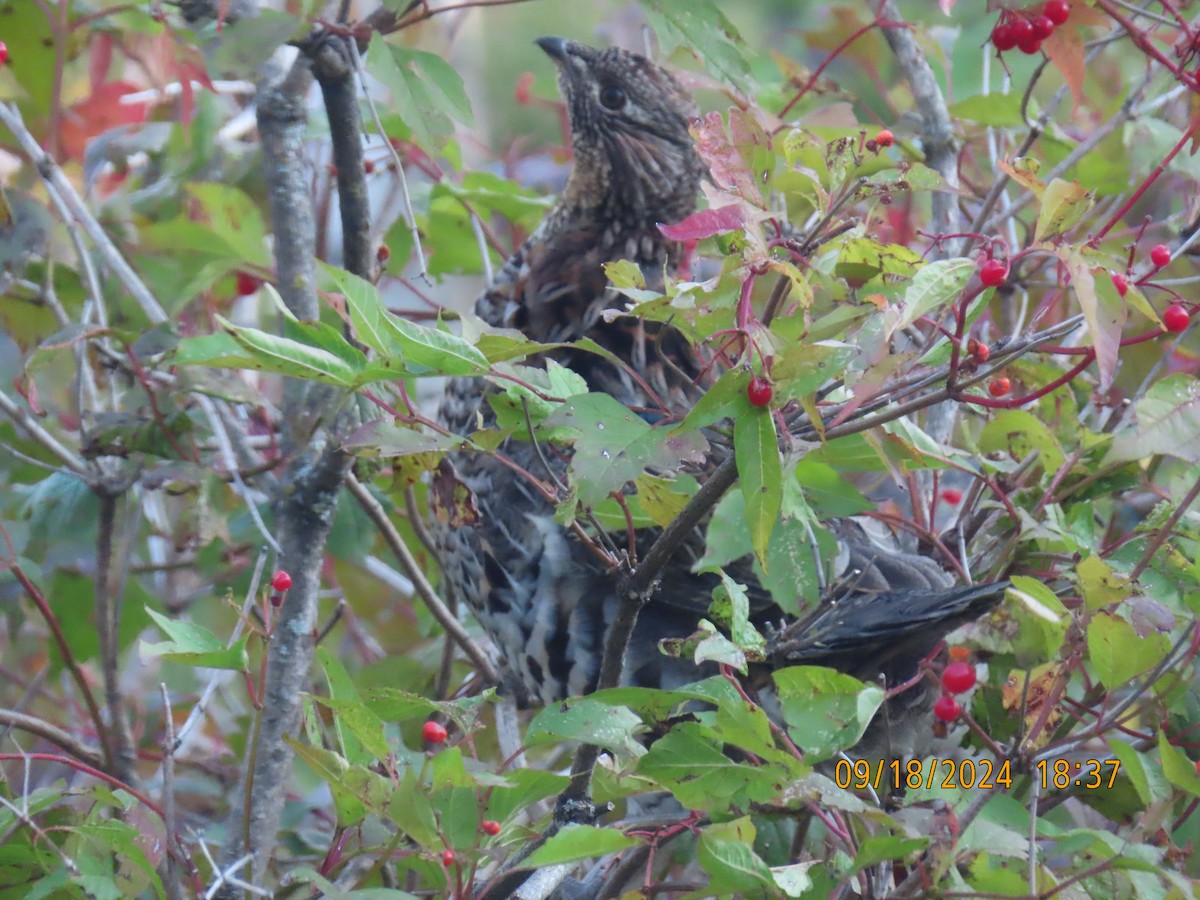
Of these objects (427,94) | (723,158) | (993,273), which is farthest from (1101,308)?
(427,94)

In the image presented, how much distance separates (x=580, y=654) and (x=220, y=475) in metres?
0.79

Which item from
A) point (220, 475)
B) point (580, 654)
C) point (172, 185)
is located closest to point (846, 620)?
point (580, 654)

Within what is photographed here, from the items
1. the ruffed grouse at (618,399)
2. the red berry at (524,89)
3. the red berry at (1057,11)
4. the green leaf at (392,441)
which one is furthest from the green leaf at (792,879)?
the red berry at (524,89)

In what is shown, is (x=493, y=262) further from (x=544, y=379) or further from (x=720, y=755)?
(x=720, y=755)

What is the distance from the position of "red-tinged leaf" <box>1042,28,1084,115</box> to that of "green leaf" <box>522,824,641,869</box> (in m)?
1.33

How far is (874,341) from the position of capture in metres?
1.24

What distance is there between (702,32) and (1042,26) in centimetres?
51

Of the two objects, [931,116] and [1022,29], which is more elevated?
[1022,29]

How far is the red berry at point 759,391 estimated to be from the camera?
1.22 m

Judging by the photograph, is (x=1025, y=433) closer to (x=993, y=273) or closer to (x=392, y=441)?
(x=993, y=273)

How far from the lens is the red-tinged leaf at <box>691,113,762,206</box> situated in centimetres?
127

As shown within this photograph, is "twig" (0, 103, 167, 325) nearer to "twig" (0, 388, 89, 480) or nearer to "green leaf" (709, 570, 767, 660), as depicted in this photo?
"twig" (0, 388, 89, 480)

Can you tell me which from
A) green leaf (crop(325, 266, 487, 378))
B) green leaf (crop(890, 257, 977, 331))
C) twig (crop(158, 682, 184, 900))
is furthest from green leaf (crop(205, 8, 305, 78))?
green leaf (crop(890, 257, 977, 331))

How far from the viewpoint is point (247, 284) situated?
2.68 meters
